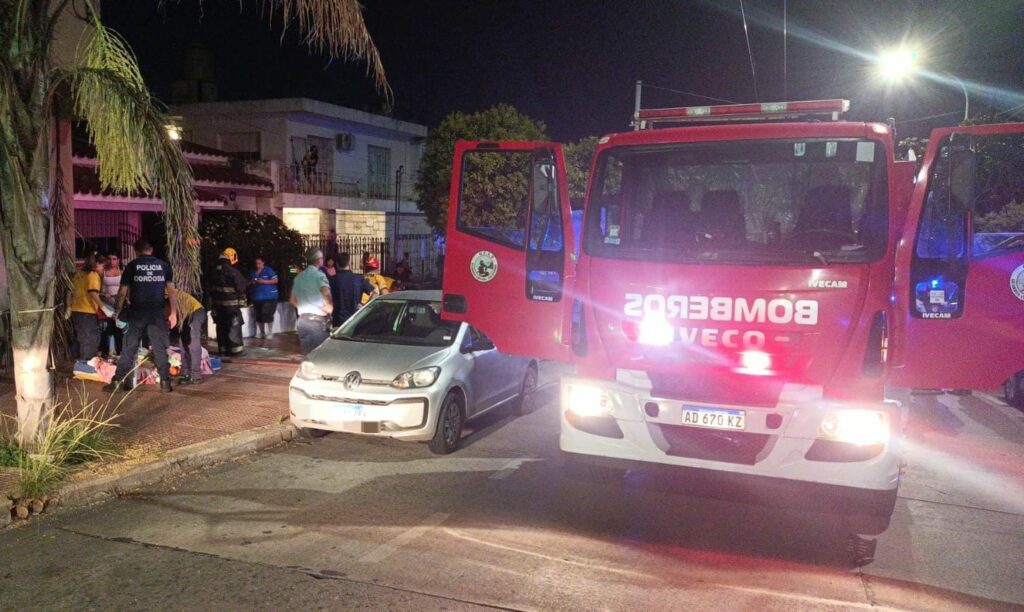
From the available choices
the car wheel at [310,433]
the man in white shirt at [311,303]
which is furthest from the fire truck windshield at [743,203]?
the man in white shirt at [311,303]

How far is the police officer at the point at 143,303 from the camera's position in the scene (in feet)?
28.9

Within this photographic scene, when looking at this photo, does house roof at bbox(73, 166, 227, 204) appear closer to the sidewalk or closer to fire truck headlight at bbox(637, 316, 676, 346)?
the sidewalk

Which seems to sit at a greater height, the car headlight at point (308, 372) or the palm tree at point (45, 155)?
the palm tree at point (45, 155)

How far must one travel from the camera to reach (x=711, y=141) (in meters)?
5.27

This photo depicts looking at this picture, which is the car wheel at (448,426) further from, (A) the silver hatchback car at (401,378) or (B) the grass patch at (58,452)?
(B) the grass patch at (58,452)

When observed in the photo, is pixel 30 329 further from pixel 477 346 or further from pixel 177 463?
pixel 477 346

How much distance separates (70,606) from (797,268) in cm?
447

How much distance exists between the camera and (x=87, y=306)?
10039 mm

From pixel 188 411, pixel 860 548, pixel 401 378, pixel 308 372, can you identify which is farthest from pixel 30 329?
pixel 860 548

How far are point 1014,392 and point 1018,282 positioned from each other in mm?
5948

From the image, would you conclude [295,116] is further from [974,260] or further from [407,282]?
[974,260]

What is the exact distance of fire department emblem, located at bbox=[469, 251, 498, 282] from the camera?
6211 millimetres

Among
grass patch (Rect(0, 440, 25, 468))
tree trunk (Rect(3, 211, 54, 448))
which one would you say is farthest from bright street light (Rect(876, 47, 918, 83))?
grass patch (Rect(0, 440, 25, 468))

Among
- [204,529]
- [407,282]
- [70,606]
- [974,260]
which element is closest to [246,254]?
[407,282]
